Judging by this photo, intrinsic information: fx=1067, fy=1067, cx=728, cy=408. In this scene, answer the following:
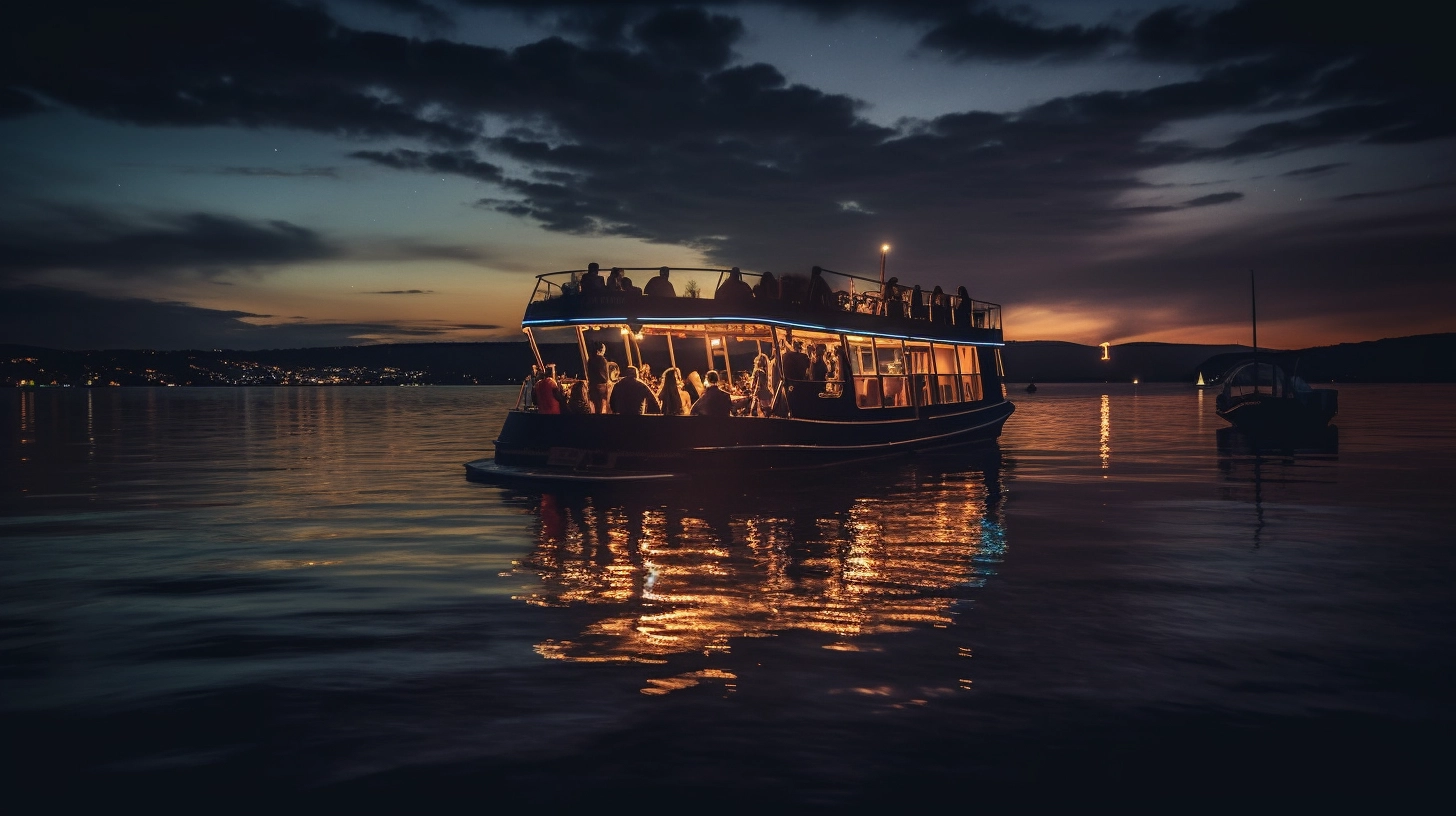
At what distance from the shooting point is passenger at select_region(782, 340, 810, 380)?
74.9 feet

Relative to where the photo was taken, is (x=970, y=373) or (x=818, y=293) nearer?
(x=818, y=293)

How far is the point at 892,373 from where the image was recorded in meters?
29.0

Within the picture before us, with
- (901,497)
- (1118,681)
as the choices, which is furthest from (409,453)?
(1118,681)

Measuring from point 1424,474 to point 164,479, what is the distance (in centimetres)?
3099

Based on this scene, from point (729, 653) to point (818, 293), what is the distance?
54.8 feet

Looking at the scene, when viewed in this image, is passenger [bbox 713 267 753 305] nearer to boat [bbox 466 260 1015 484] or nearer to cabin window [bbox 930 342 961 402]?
boat [bbox 466 260 1015 484]

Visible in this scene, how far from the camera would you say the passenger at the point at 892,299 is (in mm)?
28562

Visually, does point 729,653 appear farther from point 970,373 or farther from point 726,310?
point 970,373

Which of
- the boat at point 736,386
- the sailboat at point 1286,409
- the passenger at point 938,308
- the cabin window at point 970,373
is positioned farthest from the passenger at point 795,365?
the sailboat at point 1286,409

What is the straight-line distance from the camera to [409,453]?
36.6 metres

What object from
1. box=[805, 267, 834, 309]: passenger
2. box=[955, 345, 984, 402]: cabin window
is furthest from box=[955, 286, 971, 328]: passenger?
box=[805, 267, 834, 309]: passenger

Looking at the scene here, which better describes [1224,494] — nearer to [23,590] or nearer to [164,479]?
[23,590]

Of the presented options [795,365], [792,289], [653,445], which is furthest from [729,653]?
[792,289]

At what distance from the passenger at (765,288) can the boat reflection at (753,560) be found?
12.4ft
